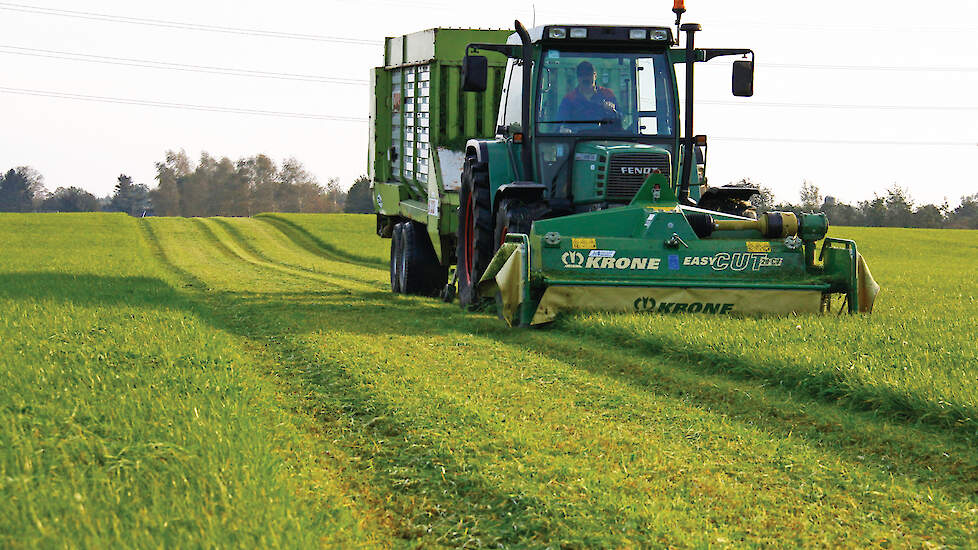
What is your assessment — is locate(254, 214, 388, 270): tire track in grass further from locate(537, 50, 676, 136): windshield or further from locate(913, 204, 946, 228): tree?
locate(913, 204, 946, 228): tree

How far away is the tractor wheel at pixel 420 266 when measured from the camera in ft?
57.4

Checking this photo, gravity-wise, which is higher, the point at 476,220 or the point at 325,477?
the point at 476,220

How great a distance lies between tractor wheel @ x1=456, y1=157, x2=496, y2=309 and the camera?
1319 centimetres

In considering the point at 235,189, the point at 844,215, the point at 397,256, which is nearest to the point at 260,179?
the point at 235,189

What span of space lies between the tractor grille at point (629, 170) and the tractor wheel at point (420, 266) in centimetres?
541

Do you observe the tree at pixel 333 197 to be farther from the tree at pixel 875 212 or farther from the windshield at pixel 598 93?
the windshield at pixel 598 93

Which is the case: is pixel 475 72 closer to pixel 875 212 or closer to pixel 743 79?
pixel 743 79

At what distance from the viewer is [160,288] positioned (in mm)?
15930

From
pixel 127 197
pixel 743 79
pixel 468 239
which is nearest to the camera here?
pixel 743 79

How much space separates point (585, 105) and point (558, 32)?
894mm

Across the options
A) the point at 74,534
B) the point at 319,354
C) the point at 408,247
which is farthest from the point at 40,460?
the point at 408,247

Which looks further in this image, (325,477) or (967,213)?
(967,213)

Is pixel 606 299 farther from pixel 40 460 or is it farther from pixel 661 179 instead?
pixel 40 460

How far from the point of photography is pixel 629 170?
1237 cm
